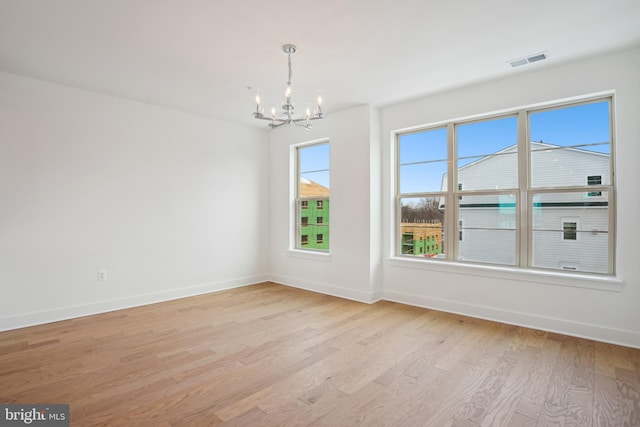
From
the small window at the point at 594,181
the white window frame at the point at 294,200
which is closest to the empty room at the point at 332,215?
the small window at the point at 594,181

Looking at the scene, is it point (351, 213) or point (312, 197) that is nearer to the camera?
point (351, 213)

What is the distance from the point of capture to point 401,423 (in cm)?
201

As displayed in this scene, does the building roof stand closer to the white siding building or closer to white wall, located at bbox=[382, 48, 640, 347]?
white wall, located at bbox=[382, 48, 640, 347]

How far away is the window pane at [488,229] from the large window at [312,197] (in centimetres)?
207

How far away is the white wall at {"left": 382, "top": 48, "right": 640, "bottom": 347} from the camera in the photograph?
10.1ft

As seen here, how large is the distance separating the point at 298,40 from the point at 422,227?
2.87 metres

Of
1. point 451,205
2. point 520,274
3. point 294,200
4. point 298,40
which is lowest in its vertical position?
point 520,274

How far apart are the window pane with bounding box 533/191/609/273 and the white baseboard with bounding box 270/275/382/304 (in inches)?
79.2

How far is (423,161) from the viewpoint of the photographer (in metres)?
4.59

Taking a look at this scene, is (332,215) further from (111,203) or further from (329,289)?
(111,203)

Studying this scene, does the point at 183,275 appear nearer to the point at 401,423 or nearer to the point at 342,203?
the point at 342,203

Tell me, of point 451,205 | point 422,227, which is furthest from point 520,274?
point 422,227

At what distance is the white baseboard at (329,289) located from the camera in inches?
183

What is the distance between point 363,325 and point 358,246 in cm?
130
